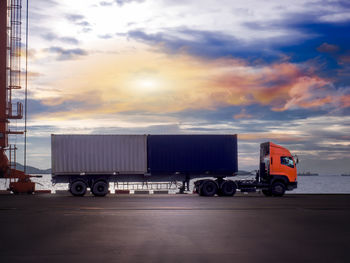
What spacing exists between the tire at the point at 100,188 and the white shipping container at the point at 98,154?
896 millimetres

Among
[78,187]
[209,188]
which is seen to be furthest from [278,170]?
[78,187]

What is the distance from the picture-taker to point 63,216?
64.3 ft

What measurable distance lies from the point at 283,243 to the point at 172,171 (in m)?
23.6

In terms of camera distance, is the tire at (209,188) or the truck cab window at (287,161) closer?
the truck cab window at (287,161)

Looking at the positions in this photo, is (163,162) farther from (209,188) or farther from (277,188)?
(277,188)

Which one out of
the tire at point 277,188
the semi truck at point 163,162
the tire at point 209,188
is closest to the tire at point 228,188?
the semi truck at point 163,162

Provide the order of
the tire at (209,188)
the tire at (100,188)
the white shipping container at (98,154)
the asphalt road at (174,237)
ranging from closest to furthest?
the asphalt road at (174,237) → the white shipping container at (98,154) → the tire at (100,188) → the tire at (209,188)

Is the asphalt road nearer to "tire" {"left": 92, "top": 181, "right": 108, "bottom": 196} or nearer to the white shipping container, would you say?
the white shipping container

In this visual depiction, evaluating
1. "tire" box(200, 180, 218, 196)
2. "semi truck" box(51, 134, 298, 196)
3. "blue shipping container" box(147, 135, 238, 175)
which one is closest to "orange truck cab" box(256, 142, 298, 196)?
"semi truck" box(51, 134, 298, 196)

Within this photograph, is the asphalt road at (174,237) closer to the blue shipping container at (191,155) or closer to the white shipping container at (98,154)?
the white shipping container at (98,154)

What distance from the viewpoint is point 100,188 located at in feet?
116

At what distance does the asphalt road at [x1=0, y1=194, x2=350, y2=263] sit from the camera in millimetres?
10656

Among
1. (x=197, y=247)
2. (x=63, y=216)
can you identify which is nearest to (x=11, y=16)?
(x=63, y=216)

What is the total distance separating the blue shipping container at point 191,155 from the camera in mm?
35781
